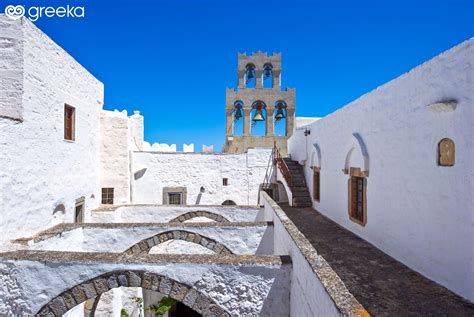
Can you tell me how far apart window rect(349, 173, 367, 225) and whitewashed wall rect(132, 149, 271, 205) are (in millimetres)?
6472

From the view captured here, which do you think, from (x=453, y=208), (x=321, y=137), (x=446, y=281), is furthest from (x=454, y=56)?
(x=321, y=137)

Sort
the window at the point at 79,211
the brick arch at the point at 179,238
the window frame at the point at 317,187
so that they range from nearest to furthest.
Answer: the brick arch at the point at 179,238
the window at the point at 79,211
the window frame at the point at 317,187

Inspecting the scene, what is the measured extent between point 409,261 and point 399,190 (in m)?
1.19

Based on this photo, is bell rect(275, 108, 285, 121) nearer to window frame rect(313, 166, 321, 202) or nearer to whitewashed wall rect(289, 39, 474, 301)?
window frame rect(313, 166, 321, 202)

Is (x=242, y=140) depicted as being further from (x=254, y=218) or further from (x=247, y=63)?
(x=254, y=218)

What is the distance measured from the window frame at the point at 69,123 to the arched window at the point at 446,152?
328 inches

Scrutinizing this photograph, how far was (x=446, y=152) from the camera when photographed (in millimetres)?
3865

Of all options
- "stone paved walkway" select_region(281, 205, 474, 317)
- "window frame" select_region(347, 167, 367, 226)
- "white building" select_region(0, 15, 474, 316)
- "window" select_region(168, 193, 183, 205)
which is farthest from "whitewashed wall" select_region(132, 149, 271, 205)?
"stone paved walkway" select_region(281, 205, 474, 317)

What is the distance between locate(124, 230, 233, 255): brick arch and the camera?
6.65 meters

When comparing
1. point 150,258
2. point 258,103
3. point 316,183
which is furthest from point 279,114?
point 150,258

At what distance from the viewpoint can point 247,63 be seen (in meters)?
16.4

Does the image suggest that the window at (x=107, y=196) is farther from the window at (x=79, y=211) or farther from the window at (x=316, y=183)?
the window at (x=316, y=183)

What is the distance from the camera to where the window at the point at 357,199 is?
6.47m

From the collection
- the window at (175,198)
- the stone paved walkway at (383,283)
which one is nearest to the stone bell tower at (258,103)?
the window at (175,198)
